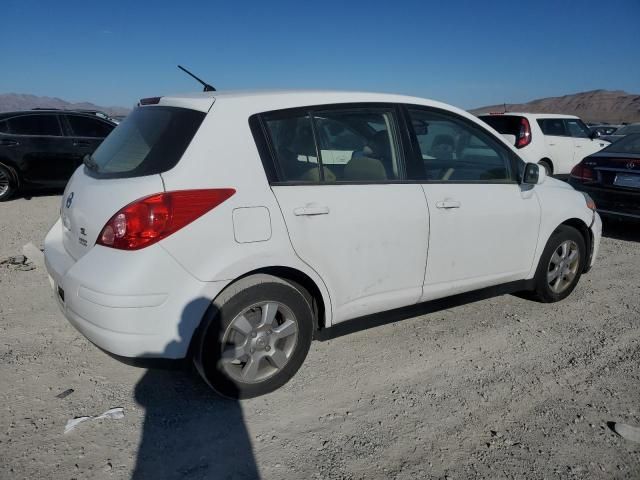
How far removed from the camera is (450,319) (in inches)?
162

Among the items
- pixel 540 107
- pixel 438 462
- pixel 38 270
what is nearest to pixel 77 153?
pixel 38 270

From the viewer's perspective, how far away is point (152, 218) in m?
2.43

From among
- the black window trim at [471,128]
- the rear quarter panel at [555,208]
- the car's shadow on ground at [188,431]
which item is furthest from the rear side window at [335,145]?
the rear quarter panel at [555,208]

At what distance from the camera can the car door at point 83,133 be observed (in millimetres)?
9164

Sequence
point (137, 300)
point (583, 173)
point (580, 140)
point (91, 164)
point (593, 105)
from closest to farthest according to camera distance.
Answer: point (137, 300)
point (91, 164)
point (583, 173)
point (580, 140)
point (593, 105)

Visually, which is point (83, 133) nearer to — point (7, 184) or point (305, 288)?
point (7, 184)

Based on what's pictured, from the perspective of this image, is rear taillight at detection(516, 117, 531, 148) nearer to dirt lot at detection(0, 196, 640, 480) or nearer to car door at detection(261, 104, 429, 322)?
dirt lot at detection(0, 196, 640, 480)

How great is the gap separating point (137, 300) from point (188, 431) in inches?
30.7

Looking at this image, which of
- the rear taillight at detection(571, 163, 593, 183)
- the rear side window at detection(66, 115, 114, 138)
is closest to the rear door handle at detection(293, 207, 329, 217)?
the rear taillight at detection(571, 163, 593, 183)

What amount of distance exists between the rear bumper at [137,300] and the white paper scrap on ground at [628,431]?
89.2 inches

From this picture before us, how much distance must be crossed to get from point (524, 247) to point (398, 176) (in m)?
1.37

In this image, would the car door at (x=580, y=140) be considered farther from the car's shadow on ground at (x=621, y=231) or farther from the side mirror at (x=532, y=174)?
the side mirror at (x=532, y=174)

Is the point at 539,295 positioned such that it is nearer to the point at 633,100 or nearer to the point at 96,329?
the point at 96,329

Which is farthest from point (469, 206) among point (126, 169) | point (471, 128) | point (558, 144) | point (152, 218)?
point (558, 144)
